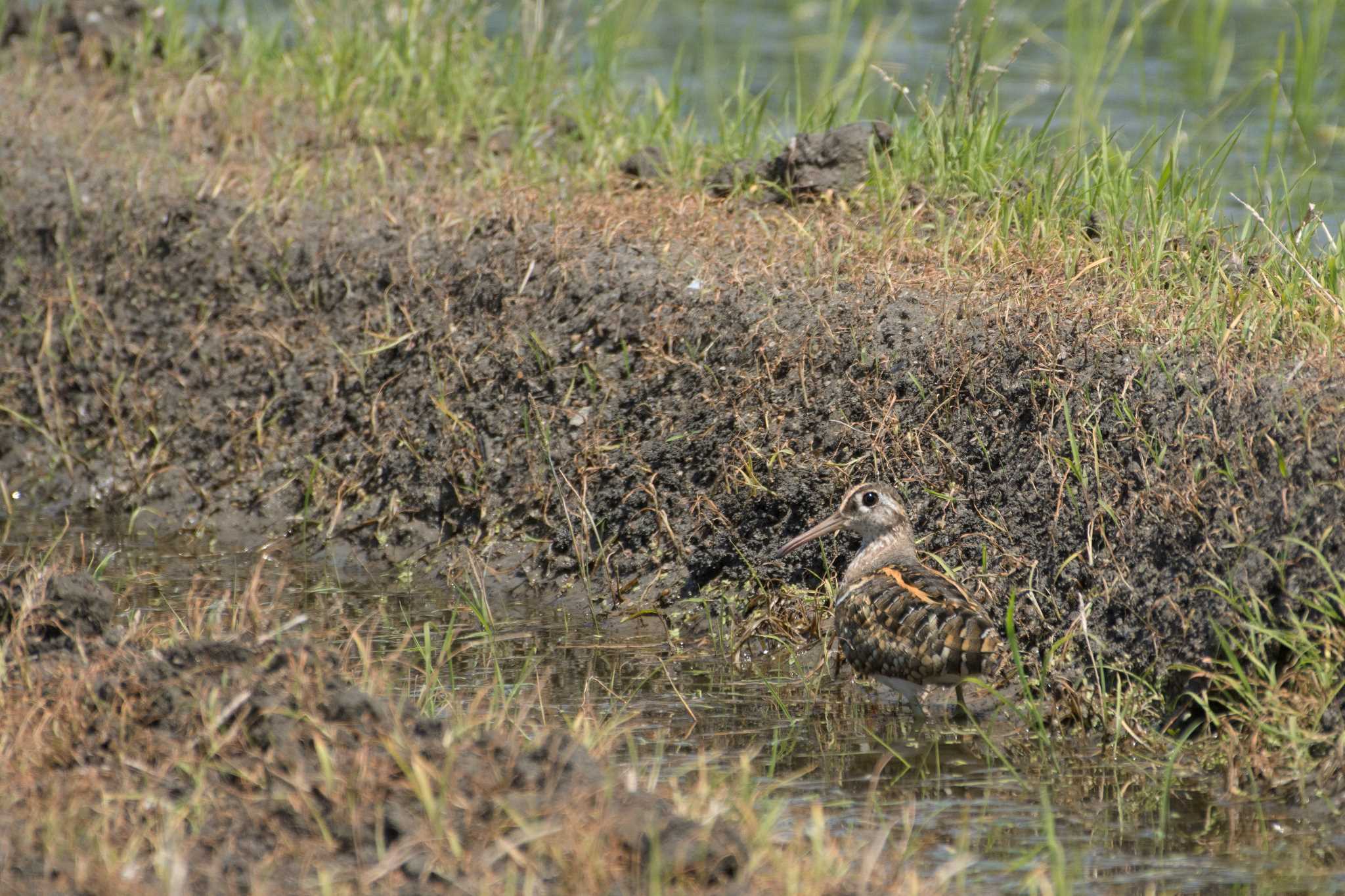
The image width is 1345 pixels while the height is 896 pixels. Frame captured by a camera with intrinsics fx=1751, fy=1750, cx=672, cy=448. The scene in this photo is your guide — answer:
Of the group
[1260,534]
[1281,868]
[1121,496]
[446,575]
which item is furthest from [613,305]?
[1281,868]

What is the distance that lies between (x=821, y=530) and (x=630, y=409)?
108 centimetres

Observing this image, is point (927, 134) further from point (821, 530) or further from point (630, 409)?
point (821, 530)

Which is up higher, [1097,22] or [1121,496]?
[1097,22]

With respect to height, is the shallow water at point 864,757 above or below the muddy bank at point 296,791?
below

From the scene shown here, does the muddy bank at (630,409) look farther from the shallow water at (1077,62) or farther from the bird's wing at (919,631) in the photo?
the shallow water at (1077,62)

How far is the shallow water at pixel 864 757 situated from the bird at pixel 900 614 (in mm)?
197

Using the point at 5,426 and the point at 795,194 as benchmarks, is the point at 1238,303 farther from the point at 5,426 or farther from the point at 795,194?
the point at 5,426

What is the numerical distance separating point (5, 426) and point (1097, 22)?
18.0ft

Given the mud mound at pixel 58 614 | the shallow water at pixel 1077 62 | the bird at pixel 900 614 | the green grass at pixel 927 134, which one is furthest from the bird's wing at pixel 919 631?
the shallow water at pixel 1077 62

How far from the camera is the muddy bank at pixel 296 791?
3.58m

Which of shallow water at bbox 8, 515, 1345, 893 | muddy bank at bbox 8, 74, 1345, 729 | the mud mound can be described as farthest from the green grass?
the mud mound

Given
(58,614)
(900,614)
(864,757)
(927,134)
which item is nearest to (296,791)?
(58,614)

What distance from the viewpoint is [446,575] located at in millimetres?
6652

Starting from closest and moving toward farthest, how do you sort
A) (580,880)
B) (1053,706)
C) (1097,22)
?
(580,880) → (1053,706) → (1097,22)
